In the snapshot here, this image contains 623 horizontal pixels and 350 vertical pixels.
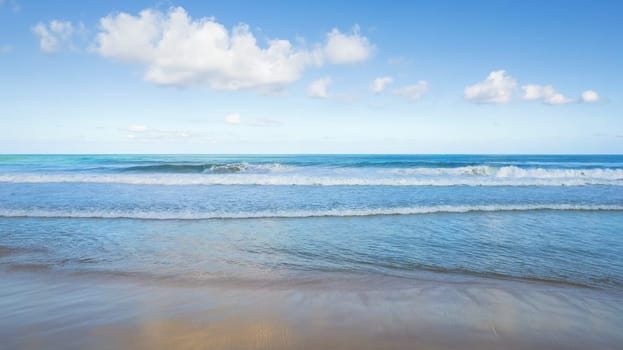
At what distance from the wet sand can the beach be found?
0.8 inches

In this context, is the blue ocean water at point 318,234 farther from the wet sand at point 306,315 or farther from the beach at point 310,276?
the wet sand at point 306,315

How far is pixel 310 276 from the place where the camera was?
5047mm

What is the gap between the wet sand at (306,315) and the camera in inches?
124

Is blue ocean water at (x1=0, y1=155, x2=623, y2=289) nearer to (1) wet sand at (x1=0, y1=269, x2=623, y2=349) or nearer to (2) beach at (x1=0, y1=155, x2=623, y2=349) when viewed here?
(2) beach at (x1=0, y1=155, x2=623, y2=349)

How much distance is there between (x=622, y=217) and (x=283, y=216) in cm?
1009

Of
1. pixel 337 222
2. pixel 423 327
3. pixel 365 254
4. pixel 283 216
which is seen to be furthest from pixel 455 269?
pixel 283 216

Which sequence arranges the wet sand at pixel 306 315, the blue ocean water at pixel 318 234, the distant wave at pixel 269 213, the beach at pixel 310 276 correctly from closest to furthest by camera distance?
the wet sand at pixel 306 315, the beach at pixel 310 276, the blue ocean water at pixel 318 234, the distant wave at pixel 269 213

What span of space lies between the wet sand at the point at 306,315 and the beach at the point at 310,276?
21 mm

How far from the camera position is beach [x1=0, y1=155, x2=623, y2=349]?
3.29 m

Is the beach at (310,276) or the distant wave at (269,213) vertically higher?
the distant wave at (269,213)

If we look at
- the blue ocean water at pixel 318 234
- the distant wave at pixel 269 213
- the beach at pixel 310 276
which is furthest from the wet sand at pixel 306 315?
the distant wave at pixel 269 213

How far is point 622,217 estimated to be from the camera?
9742mm

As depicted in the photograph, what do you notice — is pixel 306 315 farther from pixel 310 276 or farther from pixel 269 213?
pixel 269 213

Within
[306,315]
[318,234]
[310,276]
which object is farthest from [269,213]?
[306,315]
